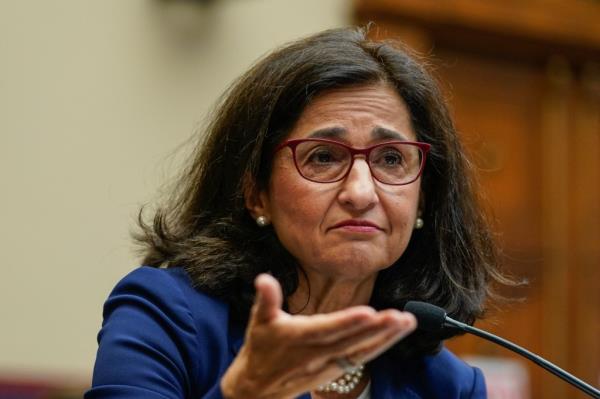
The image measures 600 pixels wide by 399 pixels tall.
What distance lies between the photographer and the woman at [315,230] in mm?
2059

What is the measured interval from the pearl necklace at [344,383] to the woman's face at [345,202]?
22 centimetres

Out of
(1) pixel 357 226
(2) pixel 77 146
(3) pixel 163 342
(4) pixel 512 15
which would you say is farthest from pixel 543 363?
(4) pixel 512 15

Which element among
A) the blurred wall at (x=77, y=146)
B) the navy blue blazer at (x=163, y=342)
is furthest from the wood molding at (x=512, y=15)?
the navy blue blazer at (x=163, y=342)

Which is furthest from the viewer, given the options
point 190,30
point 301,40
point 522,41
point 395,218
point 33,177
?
point 522,41

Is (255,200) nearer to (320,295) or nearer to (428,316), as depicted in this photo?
(320,295)

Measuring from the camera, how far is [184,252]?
227 centimetres

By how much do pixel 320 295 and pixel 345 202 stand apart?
237 millimetres

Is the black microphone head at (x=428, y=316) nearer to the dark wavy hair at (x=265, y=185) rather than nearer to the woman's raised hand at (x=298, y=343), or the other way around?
the dark wavy hair at (x=265, y=185)

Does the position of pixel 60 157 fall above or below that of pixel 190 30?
below

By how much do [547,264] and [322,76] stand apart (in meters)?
3.17

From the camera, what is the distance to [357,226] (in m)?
2.13

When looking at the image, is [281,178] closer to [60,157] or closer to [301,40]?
[301,40]

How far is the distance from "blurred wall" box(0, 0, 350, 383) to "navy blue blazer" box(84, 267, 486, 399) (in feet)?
5.53

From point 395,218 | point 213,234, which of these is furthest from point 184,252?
point 395,218
